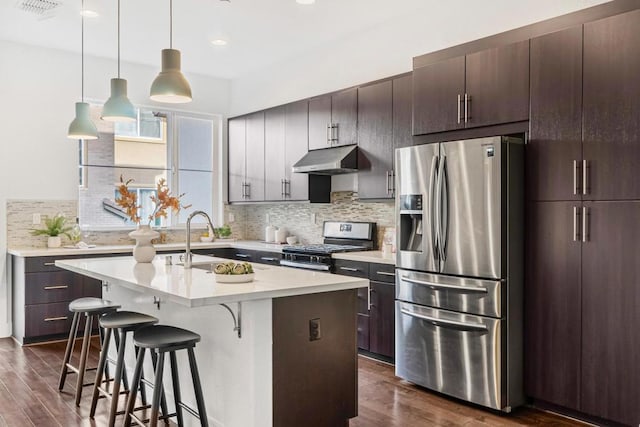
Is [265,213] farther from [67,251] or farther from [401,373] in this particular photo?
[401,373]

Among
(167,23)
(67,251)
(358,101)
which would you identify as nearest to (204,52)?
(167,23)

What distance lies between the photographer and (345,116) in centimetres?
503

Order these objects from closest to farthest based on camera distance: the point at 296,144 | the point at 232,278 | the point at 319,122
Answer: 1. the point at 232,278
2. the point at 319,122
3. the point at 296,144

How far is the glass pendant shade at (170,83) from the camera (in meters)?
3.21

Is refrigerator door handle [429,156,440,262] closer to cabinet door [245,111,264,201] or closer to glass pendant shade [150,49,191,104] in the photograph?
glass pendant shade [150,49,191,104]

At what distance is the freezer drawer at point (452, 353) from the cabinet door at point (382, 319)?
1.04 ft

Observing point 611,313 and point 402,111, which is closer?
point 611,313

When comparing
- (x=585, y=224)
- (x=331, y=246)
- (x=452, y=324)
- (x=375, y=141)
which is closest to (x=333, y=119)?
(x=375, y=141)

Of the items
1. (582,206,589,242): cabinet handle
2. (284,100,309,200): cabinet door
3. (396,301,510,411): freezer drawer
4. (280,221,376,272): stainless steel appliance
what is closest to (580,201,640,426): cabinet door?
(582,206,589,242): cabinet handle

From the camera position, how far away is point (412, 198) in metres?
3.79

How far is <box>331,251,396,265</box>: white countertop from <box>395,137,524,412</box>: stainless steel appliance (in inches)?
18.3

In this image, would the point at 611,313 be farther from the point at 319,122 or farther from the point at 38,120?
the point at 38,120

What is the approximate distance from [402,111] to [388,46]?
2.67 feet

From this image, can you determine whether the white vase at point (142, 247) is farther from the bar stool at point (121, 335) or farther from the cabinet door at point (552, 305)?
the cabinet door at point (552, 305)
